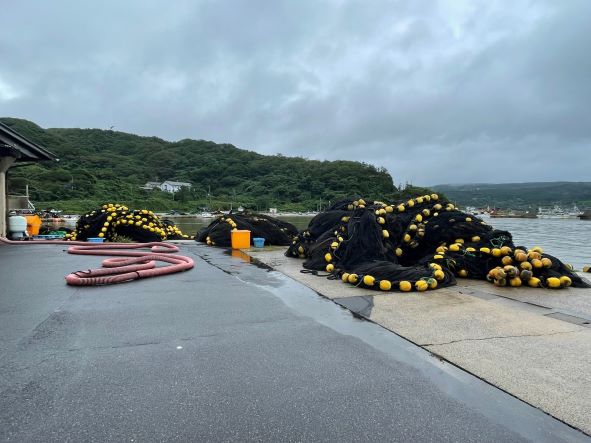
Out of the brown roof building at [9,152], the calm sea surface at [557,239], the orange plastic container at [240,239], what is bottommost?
the calm sea surface at [557,239]

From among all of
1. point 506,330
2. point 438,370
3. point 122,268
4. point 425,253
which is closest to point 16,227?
point 122,268

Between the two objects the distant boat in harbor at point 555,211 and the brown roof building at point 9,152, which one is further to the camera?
the distant boat in harbor at point 555,211

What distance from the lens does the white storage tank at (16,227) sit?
1400 cm

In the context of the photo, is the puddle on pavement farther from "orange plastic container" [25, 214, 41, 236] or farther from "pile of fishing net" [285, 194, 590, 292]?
"orange plastic container" [25, 214, 41, 236]

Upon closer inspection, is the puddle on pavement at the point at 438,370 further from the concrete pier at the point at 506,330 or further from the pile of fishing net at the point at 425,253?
the pile of fishing net at the point at 425,253

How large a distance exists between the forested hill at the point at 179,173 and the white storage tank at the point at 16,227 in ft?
250

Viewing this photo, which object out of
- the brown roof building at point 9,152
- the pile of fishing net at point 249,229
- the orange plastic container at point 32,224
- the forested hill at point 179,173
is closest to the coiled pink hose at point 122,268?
the pile of fishing net at point 249,229

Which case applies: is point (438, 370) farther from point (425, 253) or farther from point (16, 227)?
point (16, 227)

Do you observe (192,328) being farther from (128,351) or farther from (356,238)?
(356,238)

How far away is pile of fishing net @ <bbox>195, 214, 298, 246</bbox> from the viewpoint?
1355 centimetres

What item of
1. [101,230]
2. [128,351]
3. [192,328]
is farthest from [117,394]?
[101,230]

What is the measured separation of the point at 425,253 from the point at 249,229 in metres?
7.20

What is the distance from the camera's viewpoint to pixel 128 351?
3377mm

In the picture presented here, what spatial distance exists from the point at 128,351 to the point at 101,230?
12.7 m
